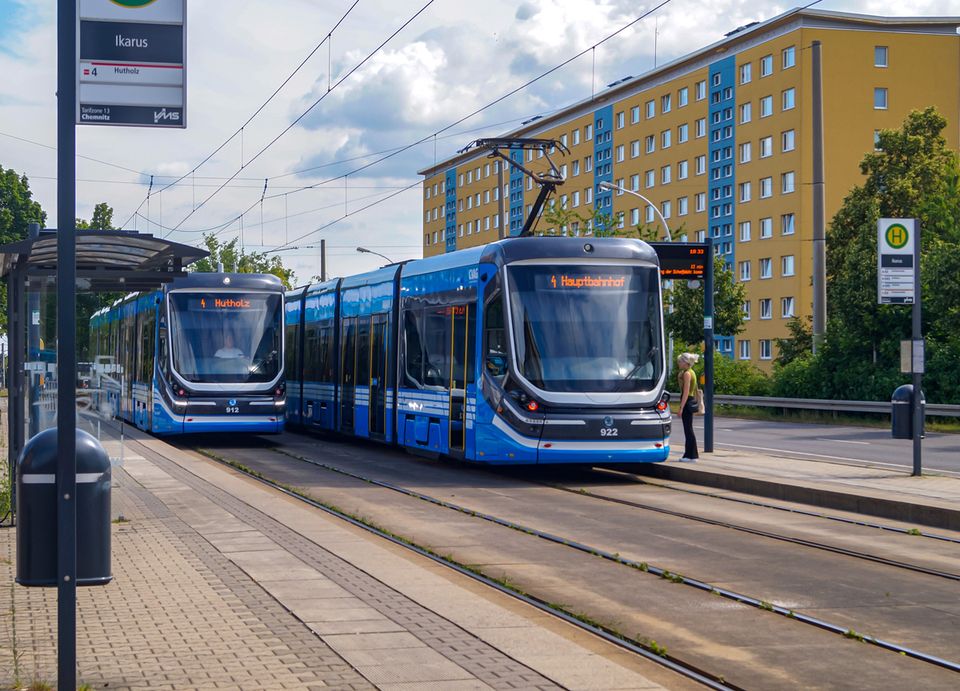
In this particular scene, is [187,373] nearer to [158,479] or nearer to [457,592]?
[158,479]

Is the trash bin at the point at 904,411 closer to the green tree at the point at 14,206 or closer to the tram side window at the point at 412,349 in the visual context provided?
the tram side window at the point at 412,349

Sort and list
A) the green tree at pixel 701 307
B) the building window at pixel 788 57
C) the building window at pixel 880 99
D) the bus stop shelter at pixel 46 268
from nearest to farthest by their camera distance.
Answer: the bus stop shelter at pixel 46 268 < the green tree at pixel 701 307 < the building window at pixel 788 57 < the building window at pixel 880 99

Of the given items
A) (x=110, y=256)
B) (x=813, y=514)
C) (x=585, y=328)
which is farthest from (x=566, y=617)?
(x=585, y=328)

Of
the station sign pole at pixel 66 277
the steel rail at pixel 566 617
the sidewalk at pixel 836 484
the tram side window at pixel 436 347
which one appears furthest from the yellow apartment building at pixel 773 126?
the station sign pole at pixel 66 277

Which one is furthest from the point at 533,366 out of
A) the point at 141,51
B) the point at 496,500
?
the point at 141,51

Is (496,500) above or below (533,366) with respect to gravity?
below

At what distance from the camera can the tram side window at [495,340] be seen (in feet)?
57.7

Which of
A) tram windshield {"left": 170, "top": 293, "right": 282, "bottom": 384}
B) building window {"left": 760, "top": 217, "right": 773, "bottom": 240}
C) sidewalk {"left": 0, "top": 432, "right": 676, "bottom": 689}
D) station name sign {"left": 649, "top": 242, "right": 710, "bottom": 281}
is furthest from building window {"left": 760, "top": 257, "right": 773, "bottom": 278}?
sidewalk {"left": 0, "top": 432, "right": 676, "bottom": 689}

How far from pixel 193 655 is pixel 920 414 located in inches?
490

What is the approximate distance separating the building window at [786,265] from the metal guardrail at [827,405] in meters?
28.0

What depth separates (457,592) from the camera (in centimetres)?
885

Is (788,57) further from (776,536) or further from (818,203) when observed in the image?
(776,536)

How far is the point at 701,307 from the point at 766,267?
2490 centimetres

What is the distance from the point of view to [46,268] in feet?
38.8
